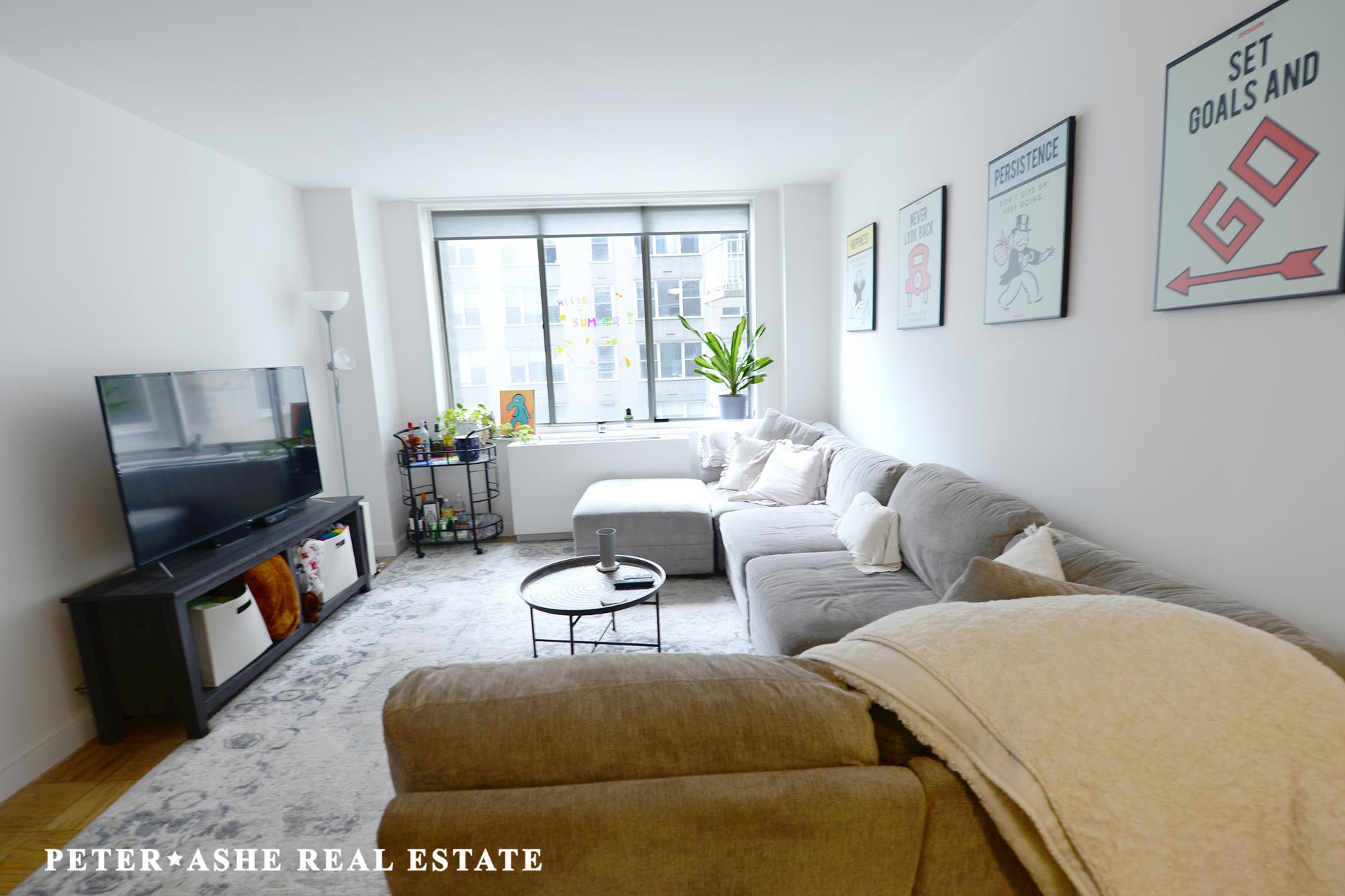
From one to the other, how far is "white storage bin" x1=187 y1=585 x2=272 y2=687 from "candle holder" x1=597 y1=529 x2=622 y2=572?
151 cm

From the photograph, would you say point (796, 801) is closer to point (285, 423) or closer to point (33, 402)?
point (33, 402)

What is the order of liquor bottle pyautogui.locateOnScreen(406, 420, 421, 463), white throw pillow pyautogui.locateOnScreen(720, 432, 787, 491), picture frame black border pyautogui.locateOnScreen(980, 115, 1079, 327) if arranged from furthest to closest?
liquor bottle pyautogui.locateOnScreen(406, 420, 421, 463)
white throw pillow pyautogui.locateOnScreen(720, 432, 787, 491)
picture frame black border pyautogui.locateOnScreen(980, 115, 1079, 327)

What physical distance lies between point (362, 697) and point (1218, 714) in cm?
283

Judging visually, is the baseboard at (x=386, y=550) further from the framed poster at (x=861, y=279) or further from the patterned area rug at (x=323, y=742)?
the framed poster at (x=861, y=279)

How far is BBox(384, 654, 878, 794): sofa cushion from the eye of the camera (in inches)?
34.4

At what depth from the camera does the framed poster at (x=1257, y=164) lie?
1.26 metres

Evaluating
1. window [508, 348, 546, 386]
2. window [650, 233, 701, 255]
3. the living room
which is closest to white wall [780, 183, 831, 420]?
the living room

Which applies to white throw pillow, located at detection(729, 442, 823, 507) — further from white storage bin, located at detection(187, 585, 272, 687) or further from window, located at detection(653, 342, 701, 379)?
white storage bin, located at detection(187, 585, 272, 687)

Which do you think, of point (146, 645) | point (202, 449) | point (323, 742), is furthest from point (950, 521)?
point (202, 449)

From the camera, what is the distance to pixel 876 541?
2.70 meters

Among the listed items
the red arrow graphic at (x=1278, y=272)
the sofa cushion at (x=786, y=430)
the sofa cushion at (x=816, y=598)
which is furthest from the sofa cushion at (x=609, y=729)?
the sofa cushion at (x=786, y=430)

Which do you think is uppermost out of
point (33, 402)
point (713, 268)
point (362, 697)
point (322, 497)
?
point (713, 268)

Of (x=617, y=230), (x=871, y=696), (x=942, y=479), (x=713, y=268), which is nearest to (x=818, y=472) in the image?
(x=942, y=479)

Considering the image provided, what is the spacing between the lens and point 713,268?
5.18m
